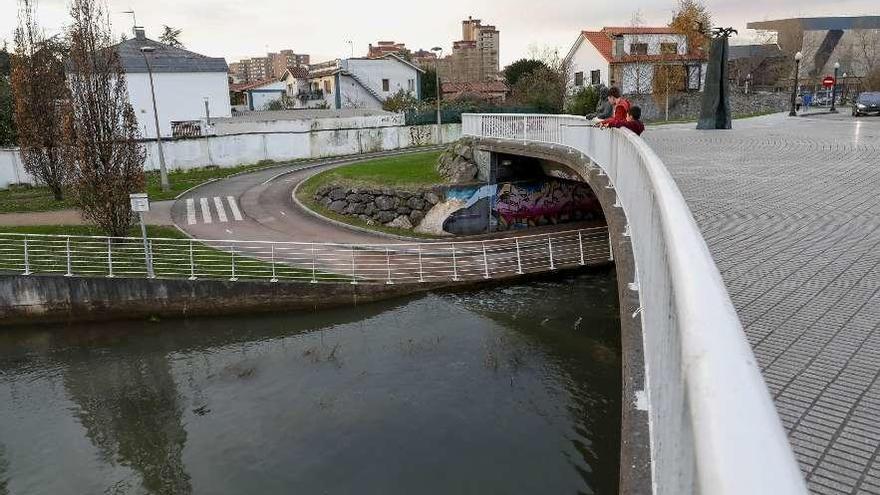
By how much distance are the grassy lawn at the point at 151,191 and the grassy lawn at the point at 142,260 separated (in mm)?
5452

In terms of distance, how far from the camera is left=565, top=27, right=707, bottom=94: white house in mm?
51531

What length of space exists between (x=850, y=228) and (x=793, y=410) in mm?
5367

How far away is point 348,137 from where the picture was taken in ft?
147

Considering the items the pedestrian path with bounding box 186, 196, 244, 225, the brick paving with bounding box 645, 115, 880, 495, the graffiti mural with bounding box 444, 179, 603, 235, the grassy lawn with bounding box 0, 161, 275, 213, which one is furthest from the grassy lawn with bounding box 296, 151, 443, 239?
the brick paving with bounding box 645, 115, 880, 495

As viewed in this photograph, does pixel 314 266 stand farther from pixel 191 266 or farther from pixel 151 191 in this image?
pixel 151 191

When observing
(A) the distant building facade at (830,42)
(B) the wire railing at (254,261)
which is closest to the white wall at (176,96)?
(B) the wire railing at (254,261)

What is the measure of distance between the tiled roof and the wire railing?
94.4 ft

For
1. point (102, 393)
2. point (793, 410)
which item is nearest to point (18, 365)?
point (102, 393)

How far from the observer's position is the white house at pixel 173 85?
46719 mm

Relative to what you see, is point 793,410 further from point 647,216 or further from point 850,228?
point 850,228

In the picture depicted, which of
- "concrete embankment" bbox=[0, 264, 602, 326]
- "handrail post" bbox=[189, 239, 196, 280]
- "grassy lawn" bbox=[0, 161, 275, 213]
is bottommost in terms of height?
"concrete embankment" bbox=[0, 264, 602, 326]

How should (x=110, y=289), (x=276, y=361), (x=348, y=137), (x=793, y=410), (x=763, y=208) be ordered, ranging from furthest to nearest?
(x=348, y=137), (x=110, y=289), (x=276, y=361), (x=763, y=208), (x=793, y=410)

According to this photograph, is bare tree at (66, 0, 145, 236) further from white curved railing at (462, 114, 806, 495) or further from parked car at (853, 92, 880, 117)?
parked car at (853, 92, 880, 117)

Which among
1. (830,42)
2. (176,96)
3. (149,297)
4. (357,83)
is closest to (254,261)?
(149,297)
